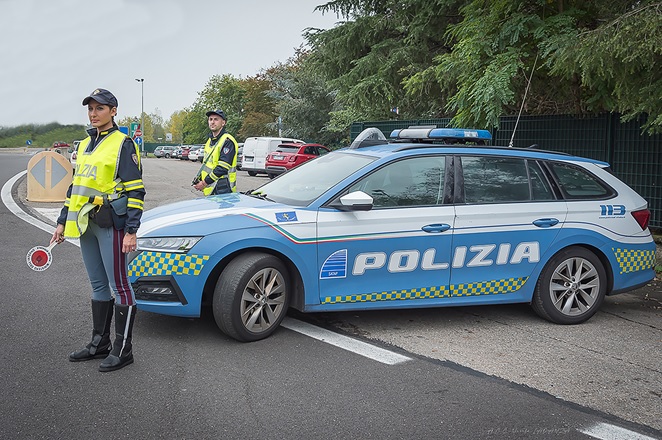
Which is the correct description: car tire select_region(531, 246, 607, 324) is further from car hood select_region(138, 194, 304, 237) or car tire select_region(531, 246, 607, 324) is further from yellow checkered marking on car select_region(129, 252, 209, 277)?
yellow checkered marking on car select_region(129, 252, 209, 277)

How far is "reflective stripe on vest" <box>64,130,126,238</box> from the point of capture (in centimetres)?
440

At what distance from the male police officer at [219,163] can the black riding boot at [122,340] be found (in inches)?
136

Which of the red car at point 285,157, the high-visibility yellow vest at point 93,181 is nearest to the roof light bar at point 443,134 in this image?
the high-visibility yellow vest at point 93,181

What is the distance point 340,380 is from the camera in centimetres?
443

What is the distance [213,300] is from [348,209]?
4.19ft

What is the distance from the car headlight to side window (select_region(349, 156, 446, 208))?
1.39m

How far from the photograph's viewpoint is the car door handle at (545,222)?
19.4 ft

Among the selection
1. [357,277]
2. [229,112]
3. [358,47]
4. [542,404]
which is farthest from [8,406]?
[229,112]

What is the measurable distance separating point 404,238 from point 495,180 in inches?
44.9

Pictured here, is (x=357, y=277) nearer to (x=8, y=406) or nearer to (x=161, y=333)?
(x=161, y=333)

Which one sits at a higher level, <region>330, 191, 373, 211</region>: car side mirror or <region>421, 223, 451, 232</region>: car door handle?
<region>330, 191, 373, 211</region>: car side mirror

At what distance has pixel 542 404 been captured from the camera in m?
4.18

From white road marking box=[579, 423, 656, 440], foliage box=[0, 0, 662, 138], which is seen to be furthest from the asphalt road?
foliage box=[0, 0, 662, 138]

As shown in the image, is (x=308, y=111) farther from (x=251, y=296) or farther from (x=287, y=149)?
(x=251, y=296)
